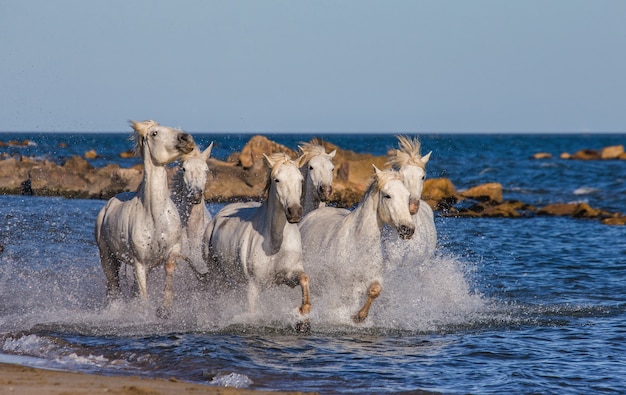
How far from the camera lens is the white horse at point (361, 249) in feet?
29.7

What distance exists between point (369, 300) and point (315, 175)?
6.42ft

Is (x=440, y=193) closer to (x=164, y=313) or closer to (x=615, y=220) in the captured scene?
(x=615, y=220)

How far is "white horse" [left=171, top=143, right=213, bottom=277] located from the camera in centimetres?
1033

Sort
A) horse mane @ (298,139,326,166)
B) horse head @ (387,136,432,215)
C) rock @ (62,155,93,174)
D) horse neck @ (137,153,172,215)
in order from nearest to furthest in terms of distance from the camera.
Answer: horse neck @ (137,153,172,215)
horse head @ (387,136,432,215)
horse mane @ (298,139,326,166)
rock @ (62,155,93,174)

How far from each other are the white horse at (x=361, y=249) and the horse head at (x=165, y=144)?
5.66ft

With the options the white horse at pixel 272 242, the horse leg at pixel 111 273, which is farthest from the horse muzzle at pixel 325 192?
the horse leg at pixel 111 273

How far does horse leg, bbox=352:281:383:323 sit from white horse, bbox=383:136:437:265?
76cm

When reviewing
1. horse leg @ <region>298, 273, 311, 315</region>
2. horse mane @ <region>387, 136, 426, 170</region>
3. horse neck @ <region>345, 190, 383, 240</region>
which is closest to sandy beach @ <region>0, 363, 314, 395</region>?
horse leg @ <region>298, 273, 311, 315</region>

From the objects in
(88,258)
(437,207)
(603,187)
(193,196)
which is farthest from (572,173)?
(193,196)

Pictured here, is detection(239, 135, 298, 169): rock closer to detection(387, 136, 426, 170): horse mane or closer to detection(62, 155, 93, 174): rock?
detection(62, 155, 93, 174): rock

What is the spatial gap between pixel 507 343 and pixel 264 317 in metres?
2.40

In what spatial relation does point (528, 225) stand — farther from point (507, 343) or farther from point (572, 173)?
point (572, 173)
